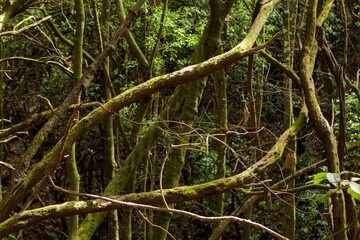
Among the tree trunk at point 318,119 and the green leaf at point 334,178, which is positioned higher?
the tree trunk at point 318,119

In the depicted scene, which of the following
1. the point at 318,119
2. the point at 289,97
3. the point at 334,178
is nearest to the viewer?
the point at 334,178

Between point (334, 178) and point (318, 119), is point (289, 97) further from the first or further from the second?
point (334, 178)

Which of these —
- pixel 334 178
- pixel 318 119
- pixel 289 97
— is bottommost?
pixel 334 178

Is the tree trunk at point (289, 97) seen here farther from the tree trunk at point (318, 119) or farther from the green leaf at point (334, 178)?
the green leaf at point (334, 178)

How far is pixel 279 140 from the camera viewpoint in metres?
3.61

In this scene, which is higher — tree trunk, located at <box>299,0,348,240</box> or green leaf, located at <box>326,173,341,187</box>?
tree trunk, located at <box>299,0,348,240</box>

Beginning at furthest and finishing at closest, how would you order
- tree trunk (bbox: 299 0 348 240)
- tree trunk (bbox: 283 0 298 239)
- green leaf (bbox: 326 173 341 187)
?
tree trunk (bbox: 283 0 298 239)
tree trunk (bbox: 299 0 348 240)
green leaf (bbox: 326 173 341 187)

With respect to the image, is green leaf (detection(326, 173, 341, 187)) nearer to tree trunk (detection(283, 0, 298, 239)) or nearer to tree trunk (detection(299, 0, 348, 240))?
tree trunk (detection(299, 0, 348, 240))

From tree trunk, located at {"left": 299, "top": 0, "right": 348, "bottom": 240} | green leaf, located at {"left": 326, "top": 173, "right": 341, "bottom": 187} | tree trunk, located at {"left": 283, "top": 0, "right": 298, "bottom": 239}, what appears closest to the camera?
green leaf, located at {"left": 326, "top": 173, "right": 341, "bottom": 187}

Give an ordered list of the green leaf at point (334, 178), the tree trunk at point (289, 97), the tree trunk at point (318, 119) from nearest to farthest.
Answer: the green leaf at point (334, 178) < the tree trunk at point (318, 119) < the tree trunk at point (289, 97)

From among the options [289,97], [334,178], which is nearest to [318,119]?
[334,178]

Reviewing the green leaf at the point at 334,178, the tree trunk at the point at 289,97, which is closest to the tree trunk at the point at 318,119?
the green leaf at the point at 334,178

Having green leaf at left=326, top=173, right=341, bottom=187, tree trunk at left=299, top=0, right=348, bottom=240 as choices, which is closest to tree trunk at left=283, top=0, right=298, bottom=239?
tree trunk at left=299, top=0, right=348, bottom=240

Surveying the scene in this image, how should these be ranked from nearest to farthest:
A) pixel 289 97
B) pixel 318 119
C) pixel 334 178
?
pixel 334 178, pixel 318 119, pixel 289 97
